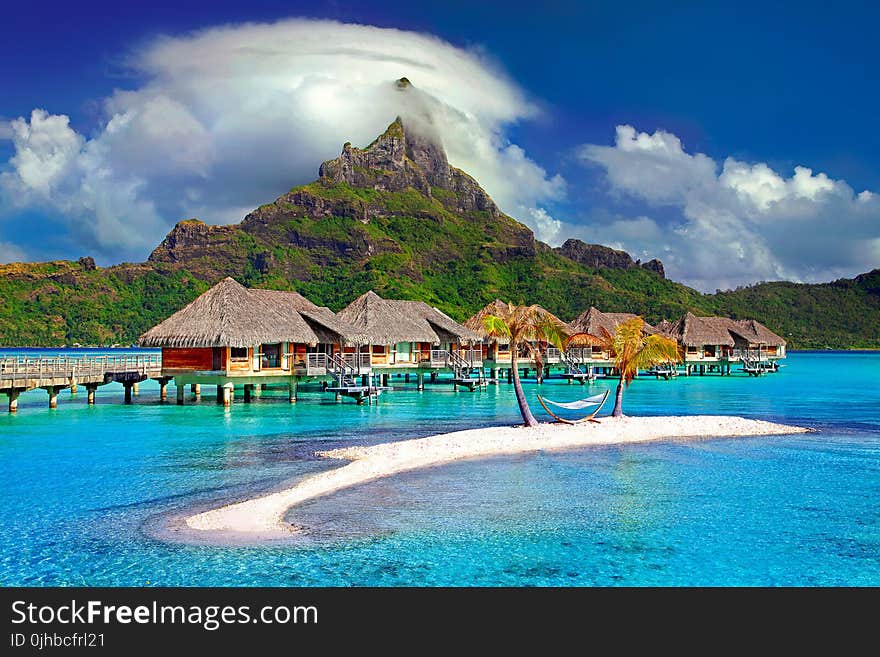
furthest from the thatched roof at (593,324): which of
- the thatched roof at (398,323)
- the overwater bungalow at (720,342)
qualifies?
the thatched roof at (398,323)

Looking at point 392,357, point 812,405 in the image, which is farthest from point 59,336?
point 812,405

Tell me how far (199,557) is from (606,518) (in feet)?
22.9

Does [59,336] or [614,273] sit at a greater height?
[614,273]

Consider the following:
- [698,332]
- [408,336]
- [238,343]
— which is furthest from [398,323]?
[698,332]

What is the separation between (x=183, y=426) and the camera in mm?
28359

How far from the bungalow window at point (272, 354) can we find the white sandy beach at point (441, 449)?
54.2 ft

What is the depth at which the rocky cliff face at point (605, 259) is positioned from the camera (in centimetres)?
16262

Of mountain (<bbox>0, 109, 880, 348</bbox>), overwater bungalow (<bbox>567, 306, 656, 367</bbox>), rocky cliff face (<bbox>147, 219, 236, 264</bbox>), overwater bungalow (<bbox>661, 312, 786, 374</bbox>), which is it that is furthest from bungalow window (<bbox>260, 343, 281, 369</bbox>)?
rocky cliff face (<bbox>147, 219, 236, 264</bbox>)

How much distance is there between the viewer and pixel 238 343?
3353 cm

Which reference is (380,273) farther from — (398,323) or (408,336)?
(408,336)

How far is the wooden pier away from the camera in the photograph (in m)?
31.4

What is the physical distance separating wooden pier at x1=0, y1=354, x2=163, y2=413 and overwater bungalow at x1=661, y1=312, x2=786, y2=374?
46308 millimetres

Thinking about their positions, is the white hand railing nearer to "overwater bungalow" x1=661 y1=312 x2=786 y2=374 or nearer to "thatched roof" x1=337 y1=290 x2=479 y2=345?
"thatched roof" x1=337 y1=290 x2=479 y2=345
